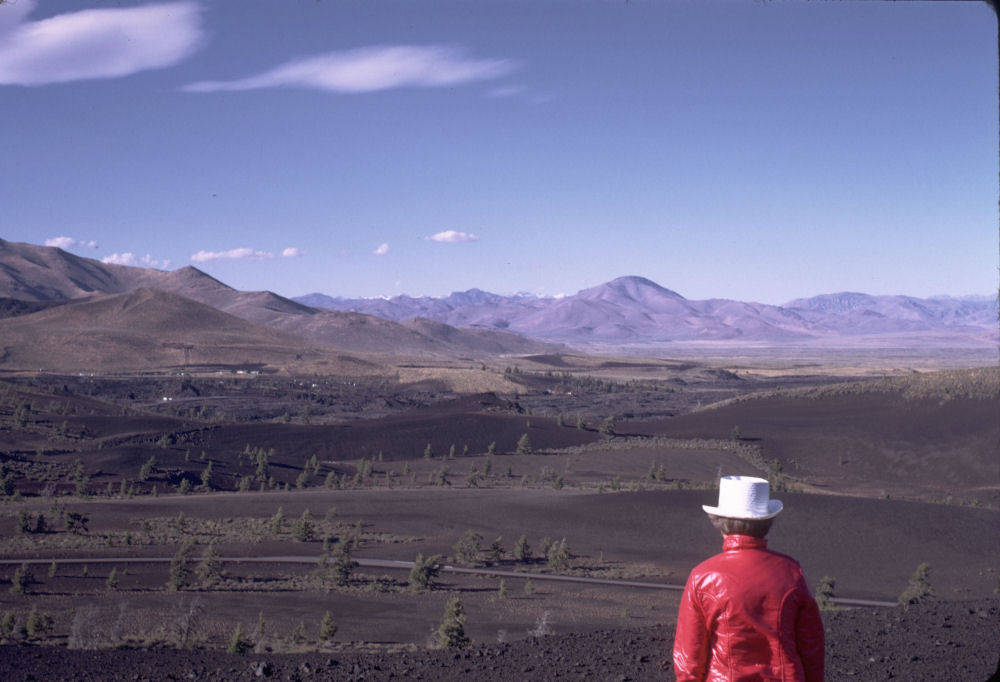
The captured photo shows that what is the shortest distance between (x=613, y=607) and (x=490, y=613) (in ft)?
8.53

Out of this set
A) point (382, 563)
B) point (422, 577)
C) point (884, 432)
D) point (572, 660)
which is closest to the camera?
point (572, 660)

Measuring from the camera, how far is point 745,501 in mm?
3348

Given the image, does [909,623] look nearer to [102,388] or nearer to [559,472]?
[559,472]

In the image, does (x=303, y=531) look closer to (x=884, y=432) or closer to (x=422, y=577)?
(x=422, y=577)

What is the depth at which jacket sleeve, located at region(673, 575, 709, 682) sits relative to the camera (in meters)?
3.28

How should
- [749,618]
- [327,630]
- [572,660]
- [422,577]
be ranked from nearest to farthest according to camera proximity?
[749,618], [572,660], [327,630], [422,577]

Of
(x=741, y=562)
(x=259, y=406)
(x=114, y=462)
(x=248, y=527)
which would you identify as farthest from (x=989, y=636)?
(x=259, y=406)

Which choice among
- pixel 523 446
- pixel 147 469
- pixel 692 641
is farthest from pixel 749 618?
pixel 523 446

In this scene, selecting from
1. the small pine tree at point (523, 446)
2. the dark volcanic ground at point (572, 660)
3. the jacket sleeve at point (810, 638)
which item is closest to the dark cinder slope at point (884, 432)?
A: the small pine tree at point (523, 446)

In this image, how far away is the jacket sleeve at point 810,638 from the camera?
327 centimetres

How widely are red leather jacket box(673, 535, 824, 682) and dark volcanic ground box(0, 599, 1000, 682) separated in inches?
166

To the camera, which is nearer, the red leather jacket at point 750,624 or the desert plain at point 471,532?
the red leather jacket at point 750,624

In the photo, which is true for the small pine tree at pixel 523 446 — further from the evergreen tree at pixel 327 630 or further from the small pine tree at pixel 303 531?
the evergreen tree at pixel 327 630

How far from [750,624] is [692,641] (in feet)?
0.76
